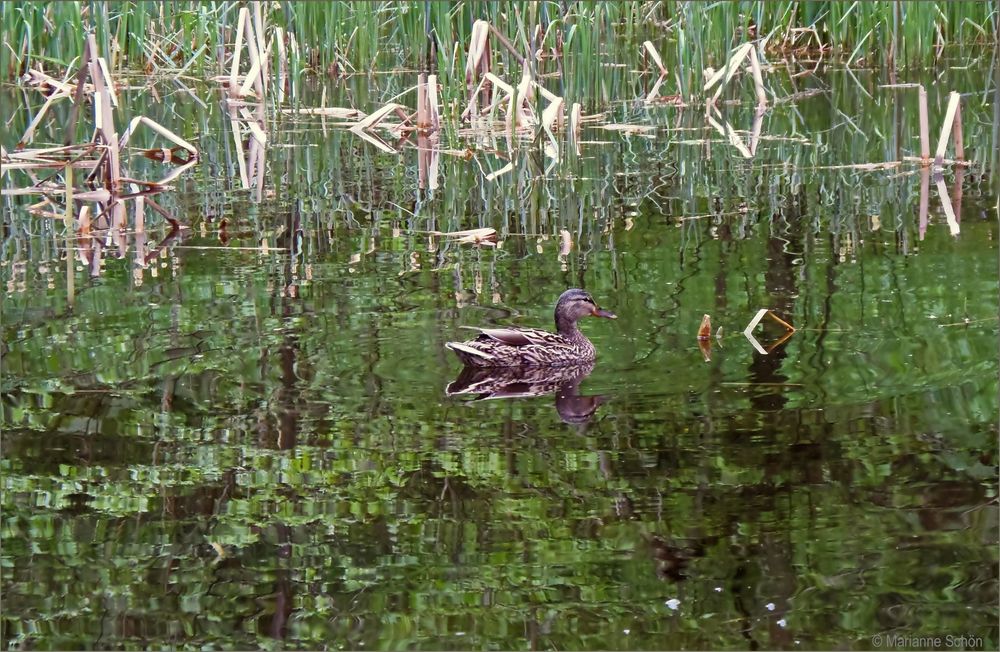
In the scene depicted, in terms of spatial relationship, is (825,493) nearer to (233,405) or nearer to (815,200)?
(233,405)

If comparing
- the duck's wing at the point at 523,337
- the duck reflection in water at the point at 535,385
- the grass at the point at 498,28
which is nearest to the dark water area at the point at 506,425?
the duck reflection in water at the point at 535,385

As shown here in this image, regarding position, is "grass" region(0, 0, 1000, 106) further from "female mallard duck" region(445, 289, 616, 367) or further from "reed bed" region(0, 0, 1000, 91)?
"female mallard duck" region(445, 289, 616, 367)

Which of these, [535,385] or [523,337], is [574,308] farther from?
[535,385]

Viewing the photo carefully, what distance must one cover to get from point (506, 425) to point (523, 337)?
3.35ft

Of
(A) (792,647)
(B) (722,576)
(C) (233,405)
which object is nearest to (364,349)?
(C) (233,405)

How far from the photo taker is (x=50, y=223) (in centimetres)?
970

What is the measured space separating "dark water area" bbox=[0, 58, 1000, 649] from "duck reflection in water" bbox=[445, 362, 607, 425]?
3 centimetres

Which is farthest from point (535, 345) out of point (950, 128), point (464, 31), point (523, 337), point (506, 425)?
point (464, 31)

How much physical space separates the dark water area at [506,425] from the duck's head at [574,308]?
186 mm

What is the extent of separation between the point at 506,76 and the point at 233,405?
8844mm

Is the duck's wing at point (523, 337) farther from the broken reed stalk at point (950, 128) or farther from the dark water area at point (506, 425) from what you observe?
the broken reed stalk at point (950, 128)

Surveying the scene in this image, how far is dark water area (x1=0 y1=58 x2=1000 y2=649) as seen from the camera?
168 inches

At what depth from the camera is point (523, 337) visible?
22.3ft

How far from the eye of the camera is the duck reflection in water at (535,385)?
613 centimetres
